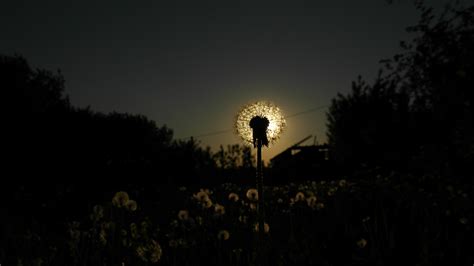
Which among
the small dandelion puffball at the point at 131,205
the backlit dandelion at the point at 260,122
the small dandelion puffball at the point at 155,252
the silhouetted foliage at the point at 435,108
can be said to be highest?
the silhouetted foliage at the point at 435,108

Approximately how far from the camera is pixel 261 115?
2631mm

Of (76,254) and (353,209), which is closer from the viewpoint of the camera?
(76,254)

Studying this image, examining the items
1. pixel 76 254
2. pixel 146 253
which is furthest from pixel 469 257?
pixel 76 254

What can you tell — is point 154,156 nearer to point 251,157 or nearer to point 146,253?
point 251,157

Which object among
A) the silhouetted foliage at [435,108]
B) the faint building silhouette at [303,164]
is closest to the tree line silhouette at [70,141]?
the faint building silhouette at [303,164]

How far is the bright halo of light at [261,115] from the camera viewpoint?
2.70 m

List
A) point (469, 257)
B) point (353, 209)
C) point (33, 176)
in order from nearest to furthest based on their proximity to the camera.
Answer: point (469, 257) < point (353, 209) < point (33, 176)

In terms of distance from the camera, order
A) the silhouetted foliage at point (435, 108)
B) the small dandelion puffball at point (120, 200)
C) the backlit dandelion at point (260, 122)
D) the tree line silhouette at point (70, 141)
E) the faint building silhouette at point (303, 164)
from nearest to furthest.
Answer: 1. the backlit dandelion at point (260, 122)
2. the small dandelion puffball at point (120, 200)
3. the silhouetted foliage at point (435, 108)
4. the tree line silhouette at point (70, 141)
5. the faint building silhouette at point (303, 164)

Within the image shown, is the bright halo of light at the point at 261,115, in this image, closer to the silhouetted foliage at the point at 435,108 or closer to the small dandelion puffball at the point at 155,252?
the small dandelion puffball at the point at 155,252

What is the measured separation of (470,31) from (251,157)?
71.8 ft

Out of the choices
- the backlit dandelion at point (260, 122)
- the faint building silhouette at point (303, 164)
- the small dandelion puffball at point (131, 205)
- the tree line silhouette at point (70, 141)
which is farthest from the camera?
the faint building silhouette at point (303, 164)

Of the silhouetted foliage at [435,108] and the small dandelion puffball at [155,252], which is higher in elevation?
the silhouetted foliage at [435,108]

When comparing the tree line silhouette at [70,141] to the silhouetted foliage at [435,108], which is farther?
the tree line silhouette at [70,141]

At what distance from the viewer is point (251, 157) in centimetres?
3128
